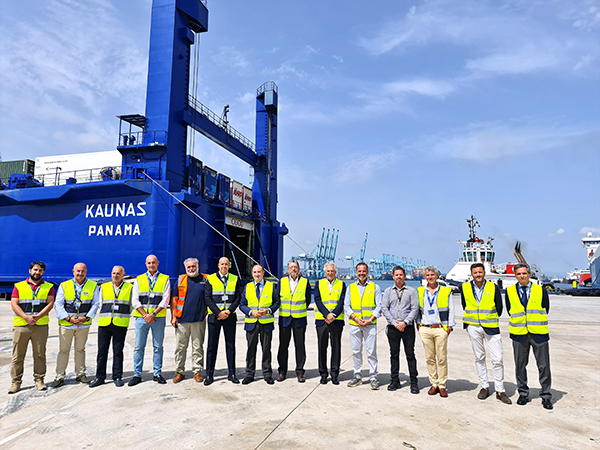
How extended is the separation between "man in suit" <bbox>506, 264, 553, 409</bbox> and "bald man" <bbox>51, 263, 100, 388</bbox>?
5870 millimetres

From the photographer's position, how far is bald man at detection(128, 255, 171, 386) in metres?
5.86

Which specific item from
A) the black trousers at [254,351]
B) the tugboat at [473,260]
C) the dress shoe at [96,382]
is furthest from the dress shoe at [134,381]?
the tugboat at [473,260]

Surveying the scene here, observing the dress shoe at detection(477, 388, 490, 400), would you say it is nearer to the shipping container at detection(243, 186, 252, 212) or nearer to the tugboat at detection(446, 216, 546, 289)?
the shipping container at detection(243, 186, 252, 212)

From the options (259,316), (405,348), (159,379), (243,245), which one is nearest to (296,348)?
(259,316)

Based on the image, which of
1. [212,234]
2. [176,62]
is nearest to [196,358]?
[212,234]

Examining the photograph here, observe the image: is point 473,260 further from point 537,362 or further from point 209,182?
point 537,362

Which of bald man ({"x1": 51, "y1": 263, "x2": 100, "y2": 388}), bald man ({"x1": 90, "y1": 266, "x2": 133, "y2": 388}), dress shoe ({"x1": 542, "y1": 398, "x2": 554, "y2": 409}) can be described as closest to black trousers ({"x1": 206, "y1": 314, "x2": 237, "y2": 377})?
bald man ({"x1": 90, "y1": 266, "x2": 133, "y2": 388})

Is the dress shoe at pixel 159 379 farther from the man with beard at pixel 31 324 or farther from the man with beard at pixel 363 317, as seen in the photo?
the man with beard at pixel 363 317

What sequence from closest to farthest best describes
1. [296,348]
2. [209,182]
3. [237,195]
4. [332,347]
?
[332,347], [296,348], [209,182], [237,195]

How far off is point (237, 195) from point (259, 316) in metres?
19.1

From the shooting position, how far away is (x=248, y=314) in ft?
20.4

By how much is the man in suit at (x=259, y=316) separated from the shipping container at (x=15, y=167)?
2509cm

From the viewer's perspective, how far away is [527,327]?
205 inches

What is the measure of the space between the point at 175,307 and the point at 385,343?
5103mm
